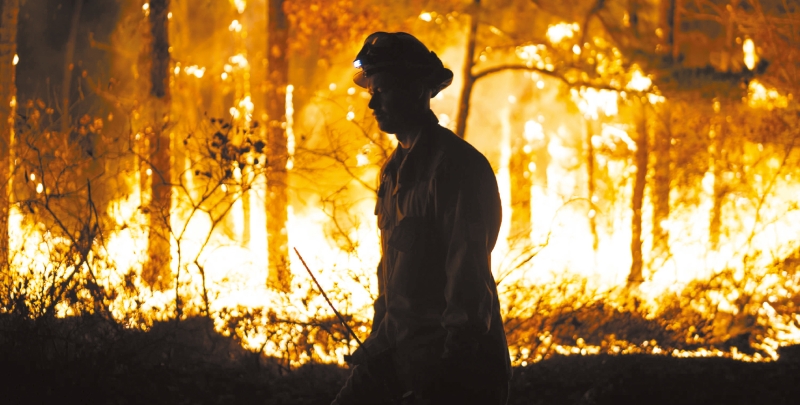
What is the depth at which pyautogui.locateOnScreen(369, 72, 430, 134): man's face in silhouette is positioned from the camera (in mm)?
2746

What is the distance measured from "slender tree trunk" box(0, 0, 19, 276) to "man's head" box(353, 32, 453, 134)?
265 inches

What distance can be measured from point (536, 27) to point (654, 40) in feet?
7.74

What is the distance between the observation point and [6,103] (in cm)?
1021

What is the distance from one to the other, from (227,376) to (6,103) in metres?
4.85

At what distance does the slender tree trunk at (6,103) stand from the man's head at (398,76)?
6737mm

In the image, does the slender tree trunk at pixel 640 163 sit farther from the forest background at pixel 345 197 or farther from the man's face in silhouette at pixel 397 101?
the man's face in silhouette at pixel 397 101

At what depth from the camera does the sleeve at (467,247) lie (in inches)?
97.3

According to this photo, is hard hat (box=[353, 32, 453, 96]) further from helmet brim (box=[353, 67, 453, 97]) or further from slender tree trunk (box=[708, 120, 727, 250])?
slender tree trunk (box=[708, 120, 727, 250])

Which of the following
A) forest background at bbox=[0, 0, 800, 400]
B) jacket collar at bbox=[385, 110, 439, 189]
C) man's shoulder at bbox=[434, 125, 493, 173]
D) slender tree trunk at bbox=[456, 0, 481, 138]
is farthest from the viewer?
slender tree trunk at bbox=[456, 0, 481, 138]

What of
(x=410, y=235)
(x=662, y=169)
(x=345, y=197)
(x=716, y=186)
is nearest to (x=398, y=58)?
(x=410, y=235)

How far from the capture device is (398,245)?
2668 mm

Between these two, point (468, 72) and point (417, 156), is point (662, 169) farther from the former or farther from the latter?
point (417, 156)

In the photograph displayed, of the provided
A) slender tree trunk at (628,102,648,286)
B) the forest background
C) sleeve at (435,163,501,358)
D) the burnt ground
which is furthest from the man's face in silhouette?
slender tree trunk at (628,102,648,286)

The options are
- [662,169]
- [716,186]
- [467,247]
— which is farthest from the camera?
[662,169]
